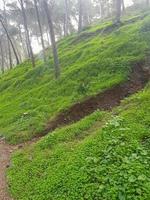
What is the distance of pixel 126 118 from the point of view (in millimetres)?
10078

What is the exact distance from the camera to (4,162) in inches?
437

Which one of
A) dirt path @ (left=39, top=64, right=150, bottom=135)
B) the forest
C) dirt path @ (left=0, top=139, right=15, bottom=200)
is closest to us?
the forest

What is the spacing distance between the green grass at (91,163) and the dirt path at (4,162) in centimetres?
21

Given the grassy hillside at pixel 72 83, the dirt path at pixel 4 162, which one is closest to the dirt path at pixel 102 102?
the grassy hillside at pixel 72 83

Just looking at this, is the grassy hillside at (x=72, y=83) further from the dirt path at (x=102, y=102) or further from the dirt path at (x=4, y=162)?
the dirt path at (x=4, y=162)

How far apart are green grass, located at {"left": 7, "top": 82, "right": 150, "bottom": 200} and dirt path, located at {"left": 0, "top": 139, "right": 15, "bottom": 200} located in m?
0.21

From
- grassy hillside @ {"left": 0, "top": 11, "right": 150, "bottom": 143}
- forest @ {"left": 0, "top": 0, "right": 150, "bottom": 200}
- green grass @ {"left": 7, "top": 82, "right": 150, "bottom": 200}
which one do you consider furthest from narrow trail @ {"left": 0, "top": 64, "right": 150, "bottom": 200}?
green grass @ {"left": 7, "top": 82, "right": 150, "bottom": 200}

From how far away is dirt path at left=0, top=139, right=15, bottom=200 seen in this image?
28.5 ft

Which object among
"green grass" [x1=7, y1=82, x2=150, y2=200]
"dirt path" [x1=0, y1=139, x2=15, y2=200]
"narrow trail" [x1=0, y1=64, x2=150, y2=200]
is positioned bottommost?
"dirt path" [x1=0, y1=139, x2=15, y2=200]

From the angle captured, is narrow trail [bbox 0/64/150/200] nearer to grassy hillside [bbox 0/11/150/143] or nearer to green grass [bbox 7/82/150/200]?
grassy hillside [bbox 0/11/150/143]

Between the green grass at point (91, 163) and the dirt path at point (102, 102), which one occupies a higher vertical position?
the dirt path at point (102, 102)

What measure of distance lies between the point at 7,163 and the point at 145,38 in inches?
525

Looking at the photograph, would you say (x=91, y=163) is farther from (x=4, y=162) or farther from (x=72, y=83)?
(x=72, y=83)

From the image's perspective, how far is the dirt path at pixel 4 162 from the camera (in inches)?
342
